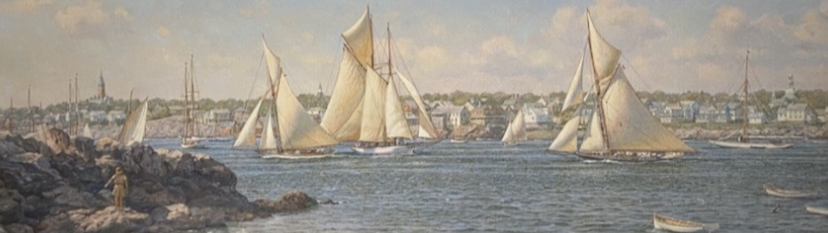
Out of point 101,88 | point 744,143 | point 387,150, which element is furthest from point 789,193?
point 101,88

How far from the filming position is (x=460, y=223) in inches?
291

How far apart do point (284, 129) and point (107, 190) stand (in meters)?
1.86

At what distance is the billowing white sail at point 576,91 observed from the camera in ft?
27.0

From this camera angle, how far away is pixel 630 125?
9.25m

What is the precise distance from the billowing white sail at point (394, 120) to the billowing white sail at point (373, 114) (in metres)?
0.04

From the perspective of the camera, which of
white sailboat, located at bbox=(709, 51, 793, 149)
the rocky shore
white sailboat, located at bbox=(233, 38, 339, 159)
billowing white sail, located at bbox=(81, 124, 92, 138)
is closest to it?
the rocky shore

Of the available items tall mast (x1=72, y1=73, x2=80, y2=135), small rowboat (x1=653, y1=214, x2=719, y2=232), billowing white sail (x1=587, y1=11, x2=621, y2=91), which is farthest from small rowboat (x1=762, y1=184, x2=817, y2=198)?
tall mast (x1=72, y1=73, x2=80, y2=135)

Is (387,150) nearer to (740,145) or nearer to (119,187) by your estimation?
(119,187)

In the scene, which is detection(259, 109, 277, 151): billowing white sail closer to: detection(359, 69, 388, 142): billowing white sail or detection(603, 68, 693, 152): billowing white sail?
detection(359, 69, 388, 142): billowing white sail

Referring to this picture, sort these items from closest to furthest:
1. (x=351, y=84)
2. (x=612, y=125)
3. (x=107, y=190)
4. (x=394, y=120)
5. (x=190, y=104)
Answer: (x=107, y=190), (x=190, y=104), (x=351, y=84), (x=612, y=125), (x=394, y=120)

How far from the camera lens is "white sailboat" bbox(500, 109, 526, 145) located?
28.0 feet

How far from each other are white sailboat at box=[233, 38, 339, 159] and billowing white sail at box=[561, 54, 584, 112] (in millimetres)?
2177

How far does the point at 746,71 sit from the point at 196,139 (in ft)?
14.9

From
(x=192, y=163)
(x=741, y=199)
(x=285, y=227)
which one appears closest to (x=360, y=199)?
(x=285, y=227)
